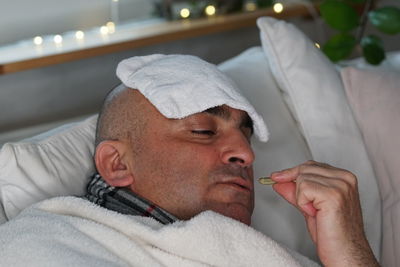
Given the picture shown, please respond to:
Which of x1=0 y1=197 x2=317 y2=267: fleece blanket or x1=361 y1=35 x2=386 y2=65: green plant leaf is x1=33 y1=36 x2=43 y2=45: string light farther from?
x1=0 y1=197 x2=317 y2=267: fleece blanket

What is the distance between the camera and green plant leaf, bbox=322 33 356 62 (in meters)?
2.69

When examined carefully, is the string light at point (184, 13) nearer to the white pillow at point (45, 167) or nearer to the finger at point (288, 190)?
the white pillow at point (45, 167)

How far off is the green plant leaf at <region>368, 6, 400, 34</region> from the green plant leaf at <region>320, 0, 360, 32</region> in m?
0.08

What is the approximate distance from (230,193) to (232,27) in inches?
58.5

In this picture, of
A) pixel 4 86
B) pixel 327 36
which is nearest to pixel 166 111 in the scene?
pixel 4 86

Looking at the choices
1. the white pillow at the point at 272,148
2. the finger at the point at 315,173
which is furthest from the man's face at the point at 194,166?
the white pillow at the point at 272,148

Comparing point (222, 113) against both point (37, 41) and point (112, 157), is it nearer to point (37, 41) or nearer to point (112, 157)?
point (112, 157)

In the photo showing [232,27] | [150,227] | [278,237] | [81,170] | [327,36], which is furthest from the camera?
[327,36]

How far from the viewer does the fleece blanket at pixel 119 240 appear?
1.29 metres

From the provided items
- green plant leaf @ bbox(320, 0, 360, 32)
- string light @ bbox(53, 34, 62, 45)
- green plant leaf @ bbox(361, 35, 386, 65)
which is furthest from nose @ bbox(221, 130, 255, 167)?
string light @ bbox(53, 34, 62, 45)

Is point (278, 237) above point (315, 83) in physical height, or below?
below

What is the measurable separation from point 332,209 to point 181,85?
0.38m

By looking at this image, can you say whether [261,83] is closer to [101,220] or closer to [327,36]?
[101,220]

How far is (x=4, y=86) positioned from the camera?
2654mm
